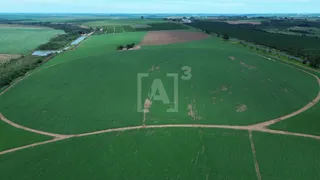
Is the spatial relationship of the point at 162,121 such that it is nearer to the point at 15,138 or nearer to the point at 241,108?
the point at 241,108

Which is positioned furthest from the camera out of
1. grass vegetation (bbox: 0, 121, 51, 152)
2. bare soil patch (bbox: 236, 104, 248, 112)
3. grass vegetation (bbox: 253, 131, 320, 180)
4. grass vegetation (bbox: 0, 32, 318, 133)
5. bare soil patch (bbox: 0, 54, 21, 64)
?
bare soil patch (bbox: 0, 54, 21, 64)

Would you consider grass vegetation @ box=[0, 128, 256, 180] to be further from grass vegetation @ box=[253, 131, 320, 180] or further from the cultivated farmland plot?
grass vegetation @ box=[253, 131, 320, 180]

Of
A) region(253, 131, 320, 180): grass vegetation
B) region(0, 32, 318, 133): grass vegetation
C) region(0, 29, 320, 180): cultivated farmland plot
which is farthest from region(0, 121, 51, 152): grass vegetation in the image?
region(253, 131, 320, 180): grass vegetation

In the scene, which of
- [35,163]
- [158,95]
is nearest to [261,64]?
[158,95]

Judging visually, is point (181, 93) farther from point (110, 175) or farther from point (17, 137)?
point (17, 137)

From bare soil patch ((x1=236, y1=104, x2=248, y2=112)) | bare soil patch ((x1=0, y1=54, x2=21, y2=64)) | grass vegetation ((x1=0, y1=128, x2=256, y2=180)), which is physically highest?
bare soil patch ((x1=0, y1=54, x2=21, y2=64))

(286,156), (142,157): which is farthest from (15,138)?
(286,156)

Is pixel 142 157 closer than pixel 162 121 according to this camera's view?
Yes

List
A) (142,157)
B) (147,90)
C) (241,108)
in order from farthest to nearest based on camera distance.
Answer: (147,90) < (241,108) < (142,157)
